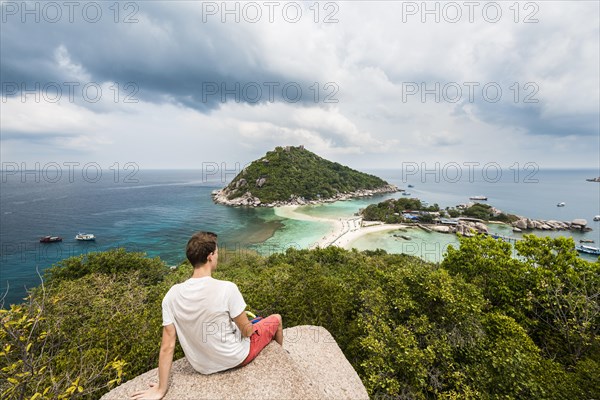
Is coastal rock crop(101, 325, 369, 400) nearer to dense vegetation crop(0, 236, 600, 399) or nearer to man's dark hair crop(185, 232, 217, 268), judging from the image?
dense vegetation crop(0, 236, 600, 399)

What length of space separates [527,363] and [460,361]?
1502 millimetres

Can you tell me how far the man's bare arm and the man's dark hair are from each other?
878 mm

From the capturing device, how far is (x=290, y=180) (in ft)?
292

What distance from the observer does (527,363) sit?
5781 mm

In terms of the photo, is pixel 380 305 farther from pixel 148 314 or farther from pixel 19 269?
pixel 19 269

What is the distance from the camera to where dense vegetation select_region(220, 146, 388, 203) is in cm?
8338

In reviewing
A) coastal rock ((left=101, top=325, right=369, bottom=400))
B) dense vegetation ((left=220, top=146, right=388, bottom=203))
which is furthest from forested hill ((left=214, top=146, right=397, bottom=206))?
coastal rock ((left=101, top=325, right=369, bottom=400))

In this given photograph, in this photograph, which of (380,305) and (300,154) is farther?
(300,154)

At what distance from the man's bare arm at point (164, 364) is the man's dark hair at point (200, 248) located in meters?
0.88

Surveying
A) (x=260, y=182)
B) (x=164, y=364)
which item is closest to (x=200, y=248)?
(x=164, y=364)

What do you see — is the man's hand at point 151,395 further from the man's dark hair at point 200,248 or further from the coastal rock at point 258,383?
the man's dark hair at point 200,248

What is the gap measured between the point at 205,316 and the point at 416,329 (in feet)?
20.8

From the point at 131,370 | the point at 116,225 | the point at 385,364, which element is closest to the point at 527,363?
the point at 385,364

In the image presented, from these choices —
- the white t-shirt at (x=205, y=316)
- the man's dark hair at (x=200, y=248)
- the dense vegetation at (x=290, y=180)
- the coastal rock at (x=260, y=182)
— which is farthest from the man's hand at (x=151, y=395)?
the coastal rock at (x=260, y=182)
